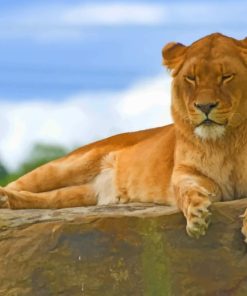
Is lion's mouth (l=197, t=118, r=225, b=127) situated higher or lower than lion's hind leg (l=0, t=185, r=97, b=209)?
higher

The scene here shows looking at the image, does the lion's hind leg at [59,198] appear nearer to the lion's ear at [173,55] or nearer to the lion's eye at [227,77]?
the lion's ear at [173,55]

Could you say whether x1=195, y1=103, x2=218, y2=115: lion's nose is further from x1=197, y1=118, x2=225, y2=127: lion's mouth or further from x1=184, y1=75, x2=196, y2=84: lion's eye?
x1=184, y1=75, x2=196, y2=84: lion's eye

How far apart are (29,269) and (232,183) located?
926mm

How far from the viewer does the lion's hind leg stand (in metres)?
5.55

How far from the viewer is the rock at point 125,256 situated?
15.2 ft

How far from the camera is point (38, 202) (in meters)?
5.60

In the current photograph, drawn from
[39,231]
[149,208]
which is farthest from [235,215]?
[39,231]

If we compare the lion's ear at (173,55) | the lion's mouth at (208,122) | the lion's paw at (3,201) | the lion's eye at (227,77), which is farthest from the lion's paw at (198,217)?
the lion's paw at (3,201)

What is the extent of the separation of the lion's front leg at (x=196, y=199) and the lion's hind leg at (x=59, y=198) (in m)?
0.89

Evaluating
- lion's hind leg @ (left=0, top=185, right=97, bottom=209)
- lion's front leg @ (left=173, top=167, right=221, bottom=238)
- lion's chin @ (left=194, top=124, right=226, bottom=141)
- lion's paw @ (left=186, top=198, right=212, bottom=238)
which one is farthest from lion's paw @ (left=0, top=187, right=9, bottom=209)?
lion's paw @ (left=186, top=198, right=212, bottom=238)

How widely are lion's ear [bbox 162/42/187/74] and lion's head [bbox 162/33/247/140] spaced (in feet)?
0.10

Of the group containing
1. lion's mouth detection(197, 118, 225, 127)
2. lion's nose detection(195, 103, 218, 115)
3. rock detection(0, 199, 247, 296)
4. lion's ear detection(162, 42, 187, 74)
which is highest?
lion's ear detection(162, 42, 187, 74)

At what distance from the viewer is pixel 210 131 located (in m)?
4.80

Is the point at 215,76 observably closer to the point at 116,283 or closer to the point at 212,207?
the point at 212,207
